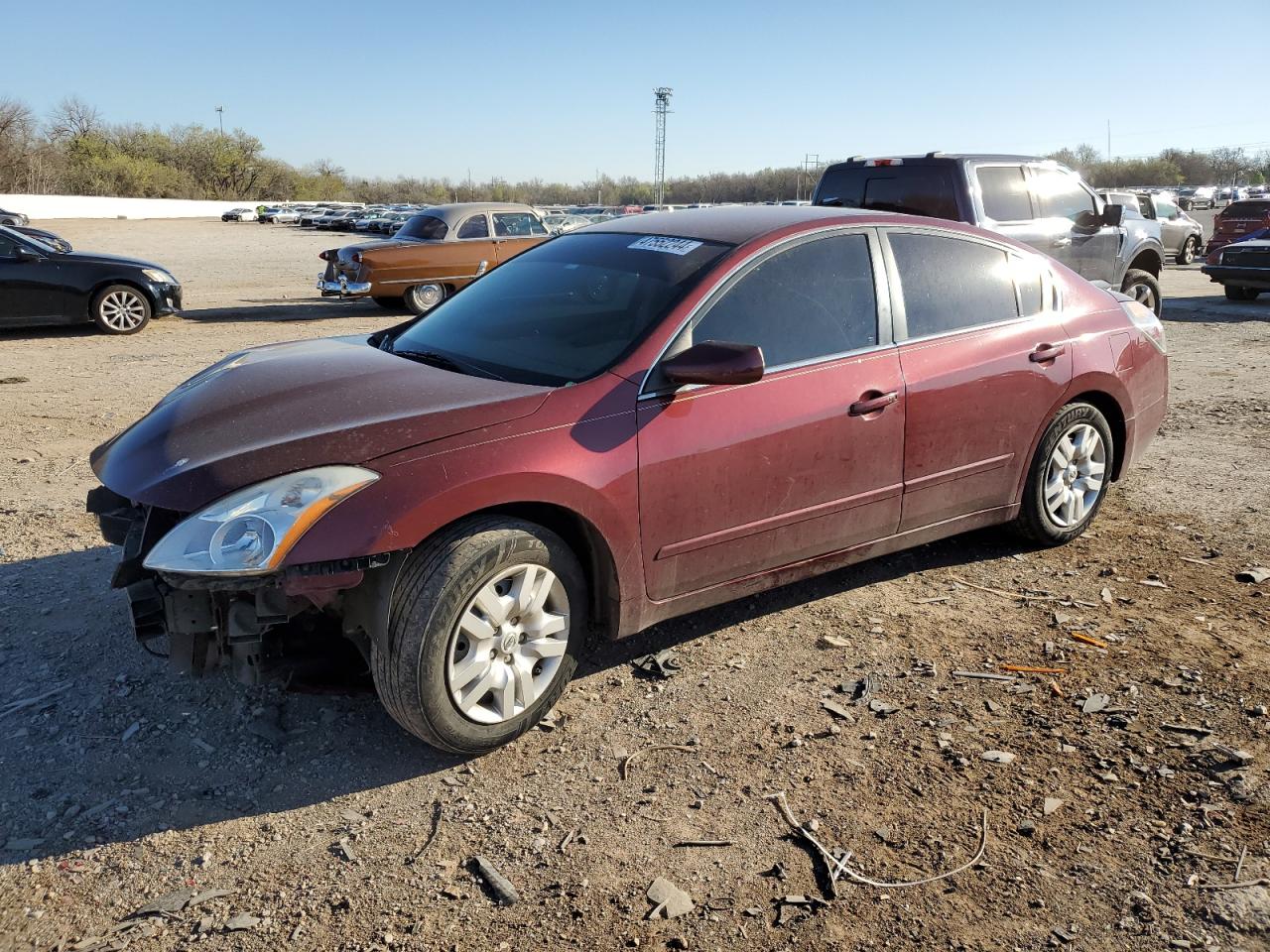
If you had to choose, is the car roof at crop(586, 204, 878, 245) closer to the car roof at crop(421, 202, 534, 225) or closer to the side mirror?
the side mirror

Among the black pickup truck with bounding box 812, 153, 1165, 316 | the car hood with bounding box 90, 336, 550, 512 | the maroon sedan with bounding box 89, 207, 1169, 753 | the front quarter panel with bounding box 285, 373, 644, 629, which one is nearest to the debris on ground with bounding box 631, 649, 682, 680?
the maroon sedan with bounding box 89, 207, 1169, 753

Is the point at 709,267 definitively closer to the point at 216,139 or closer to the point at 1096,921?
the point at 1096,921

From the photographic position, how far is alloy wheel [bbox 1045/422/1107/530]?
5.18 m

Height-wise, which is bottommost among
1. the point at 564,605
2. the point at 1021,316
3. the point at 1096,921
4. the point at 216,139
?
the point at 1096,921

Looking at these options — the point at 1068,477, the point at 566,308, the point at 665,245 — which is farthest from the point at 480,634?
the point at 1068,477

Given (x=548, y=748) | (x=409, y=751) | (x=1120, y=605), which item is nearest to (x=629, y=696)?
(x=548, y=748)

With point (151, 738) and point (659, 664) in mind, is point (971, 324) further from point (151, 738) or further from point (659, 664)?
point (151, 738)

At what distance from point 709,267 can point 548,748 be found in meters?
1.91

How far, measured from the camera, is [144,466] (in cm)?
338

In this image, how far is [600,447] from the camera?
3527mm

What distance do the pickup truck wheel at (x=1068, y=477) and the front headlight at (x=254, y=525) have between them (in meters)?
3.41

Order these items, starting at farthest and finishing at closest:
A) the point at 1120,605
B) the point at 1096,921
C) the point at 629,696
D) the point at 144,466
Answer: the point at 1120,605 < the point at 629,696 < the point at 144,466 < the point at 1096,921

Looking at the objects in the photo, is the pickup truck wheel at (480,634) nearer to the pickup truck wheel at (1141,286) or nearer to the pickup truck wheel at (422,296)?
the pickup truck wheel at (1141,286)

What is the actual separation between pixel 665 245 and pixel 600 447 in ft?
3.95
